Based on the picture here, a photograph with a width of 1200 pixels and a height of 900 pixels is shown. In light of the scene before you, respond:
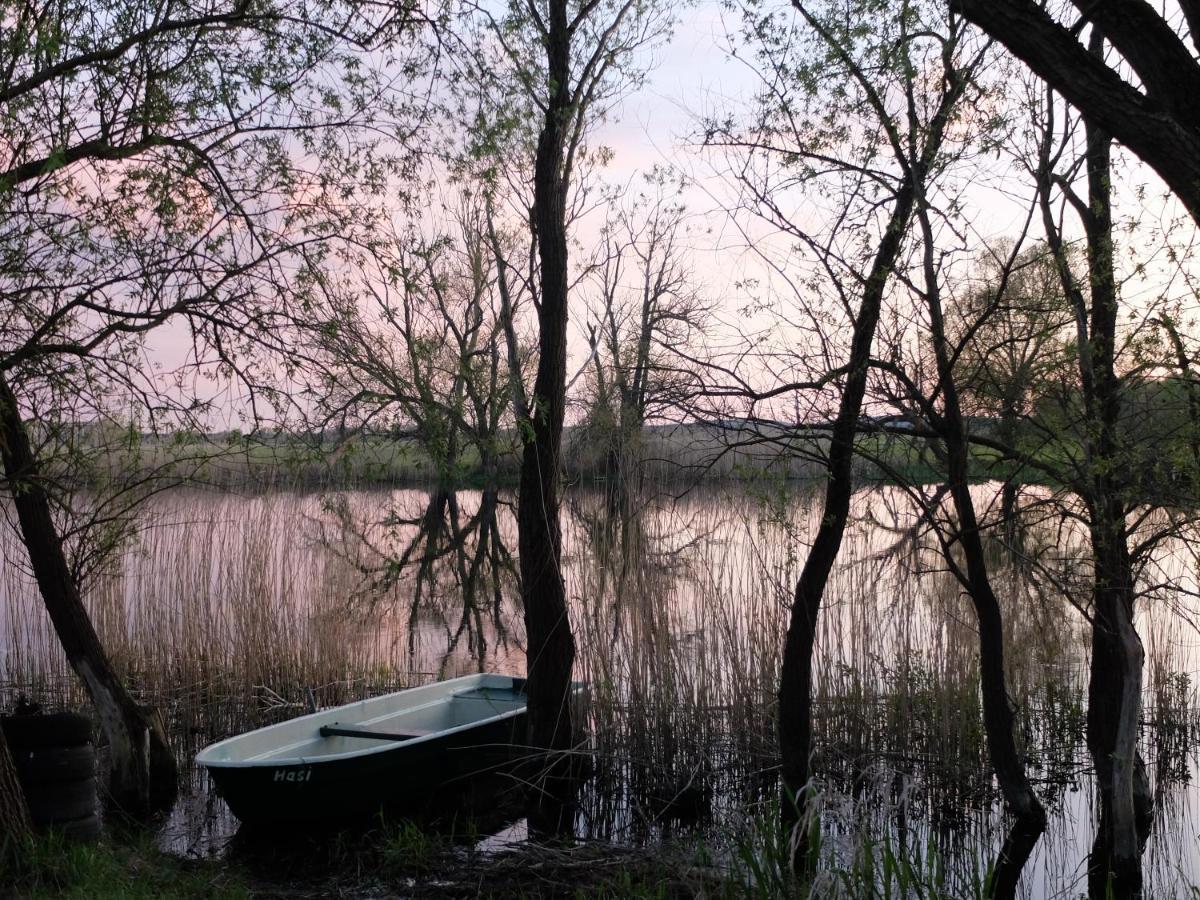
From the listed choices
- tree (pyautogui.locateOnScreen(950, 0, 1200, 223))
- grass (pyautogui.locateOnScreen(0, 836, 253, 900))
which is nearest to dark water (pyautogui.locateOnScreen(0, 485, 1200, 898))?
grass (pyautogui.locateOnScreen(0, 836, 253, 900))

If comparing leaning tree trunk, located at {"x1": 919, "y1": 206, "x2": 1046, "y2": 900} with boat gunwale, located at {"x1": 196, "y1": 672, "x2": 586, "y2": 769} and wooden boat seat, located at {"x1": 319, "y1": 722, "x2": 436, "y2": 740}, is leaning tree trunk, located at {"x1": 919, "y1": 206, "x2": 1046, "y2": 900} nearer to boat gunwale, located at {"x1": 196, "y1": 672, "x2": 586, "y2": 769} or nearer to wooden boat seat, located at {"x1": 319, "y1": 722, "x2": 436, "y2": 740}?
boat gunwale, located at {"x1": 196, "y1": 672, "x2": 586, "y2": 769}

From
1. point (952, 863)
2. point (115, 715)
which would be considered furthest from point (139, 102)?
point (952, 863)

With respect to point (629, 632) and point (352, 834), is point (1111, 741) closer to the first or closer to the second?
point (629, 632)

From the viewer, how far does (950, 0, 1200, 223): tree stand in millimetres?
3535

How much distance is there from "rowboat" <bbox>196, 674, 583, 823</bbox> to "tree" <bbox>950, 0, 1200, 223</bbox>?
4.88 metres

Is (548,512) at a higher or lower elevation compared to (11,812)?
higher

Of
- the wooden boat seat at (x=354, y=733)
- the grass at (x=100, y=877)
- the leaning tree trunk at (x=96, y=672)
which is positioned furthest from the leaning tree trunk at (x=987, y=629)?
the leaning tree trunk at (x=96, y=672)

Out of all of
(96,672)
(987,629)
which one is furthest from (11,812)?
(987,629)

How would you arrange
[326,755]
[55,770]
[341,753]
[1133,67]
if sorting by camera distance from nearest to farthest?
1. [1133,67]
2. [55,770]
3. [341,753]
4. [326,755]

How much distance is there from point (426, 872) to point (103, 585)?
453cm

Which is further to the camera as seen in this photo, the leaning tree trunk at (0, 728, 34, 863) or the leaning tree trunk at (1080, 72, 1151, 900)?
the leaning tree trunk at (1080, 72, 1151, 900)

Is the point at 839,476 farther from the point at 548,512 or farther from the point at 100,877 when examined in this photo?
the point at 100,877

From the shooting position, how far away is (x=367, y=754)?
649cm

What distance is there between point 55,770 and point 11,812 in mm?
624
